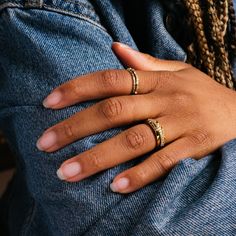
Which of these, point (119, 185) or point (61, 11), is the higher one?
point (61, 11)

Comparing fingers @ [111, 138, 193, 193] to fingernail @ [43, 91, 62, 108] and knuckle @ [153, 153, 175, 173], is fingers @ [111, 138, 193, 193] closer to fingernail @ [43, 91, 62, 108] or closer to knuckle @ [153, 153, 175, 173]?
knuckle @ [153, 153, 175, 173]

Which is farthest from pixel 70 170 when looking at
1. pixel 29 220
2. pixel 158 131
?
pixel 29 220

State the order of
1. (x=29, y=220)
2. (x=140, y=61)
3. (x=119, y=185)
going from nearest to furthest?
(x=119, y=185) → (x=140, y=61) → (x=29, y=220)

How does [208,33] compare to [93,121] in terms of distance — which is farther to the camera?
[208,33]

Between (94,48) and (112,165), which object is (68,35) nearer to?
(94,48)

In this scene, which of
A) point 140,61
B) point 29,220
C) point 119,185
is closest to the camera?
point 119,185

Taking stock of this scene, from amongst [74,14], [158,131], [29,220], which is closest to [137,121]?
[158,131]

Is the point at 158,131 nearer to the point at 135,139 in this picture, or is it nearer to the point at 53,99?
the point at 135,139


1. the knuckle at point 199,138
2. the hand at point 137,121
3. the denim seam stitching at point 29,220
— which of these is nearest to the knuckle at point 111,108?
the hand at point 137,121

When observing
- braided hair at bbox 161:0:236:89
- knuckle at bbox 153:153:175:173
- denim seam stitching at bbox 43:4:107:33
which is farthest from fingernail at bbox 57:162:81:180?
braided hair at bbox 161:0:236:89

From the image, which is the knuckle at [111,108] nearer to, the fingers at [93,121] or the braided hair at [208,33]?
the fingers at [93,121]

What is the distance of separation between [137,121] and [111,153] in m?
0.07

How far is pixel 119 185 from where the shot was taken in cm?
50

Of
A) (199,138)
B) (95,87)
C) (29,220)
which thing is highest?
(95,87)
